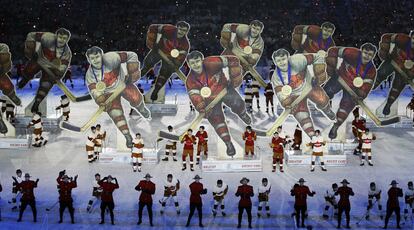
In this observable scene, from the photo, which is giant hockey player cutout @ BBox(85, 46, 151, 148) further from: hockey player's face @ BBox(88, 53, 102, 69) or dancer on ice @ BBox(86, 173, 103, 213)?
dancer on ice @ BBox(86, 173, 103, 213)

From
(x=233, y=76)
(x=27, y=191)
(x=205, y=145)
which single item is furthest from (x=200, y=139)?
(x=27, y=191)

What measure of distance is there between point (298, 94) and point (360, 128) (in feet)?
10.5

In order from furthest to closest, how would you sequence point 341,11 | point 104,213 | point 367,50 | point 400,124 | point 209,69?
point 341,11
point 400,124
point 367,50
point 209,69
point 104,213

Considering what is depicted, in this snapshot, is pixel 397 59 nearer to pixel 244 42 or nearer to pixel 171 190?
pixel 244 42

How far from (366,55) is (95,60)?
356 inches

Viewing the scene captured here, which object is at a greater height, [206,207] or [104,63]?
[104,63]

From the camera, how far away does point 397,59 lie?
83.3 feet

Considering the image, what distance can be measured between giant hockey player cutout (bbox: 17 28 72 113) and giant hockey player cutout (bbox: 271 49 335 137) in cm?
827

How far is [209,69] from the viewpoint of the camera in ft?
66.6

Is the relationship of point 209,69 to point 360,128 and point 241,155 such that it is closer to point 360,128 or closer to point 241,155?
point 241,155

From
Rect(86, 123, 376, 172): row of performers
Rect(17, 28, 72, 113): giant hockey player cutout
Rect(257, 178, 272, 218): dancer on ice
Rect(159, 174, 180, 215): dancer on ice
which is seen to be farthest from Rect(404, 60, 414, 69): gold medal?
Rect(17, 28, 72, 113): giant hockey player cutout

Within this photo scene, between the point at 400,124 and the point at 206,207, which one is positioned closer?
the point at 206,207

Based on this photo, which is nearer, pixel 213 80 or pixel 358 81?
pixel 213 80

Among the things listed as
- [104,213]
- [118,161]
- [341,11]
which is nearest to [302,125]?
[118,161]
